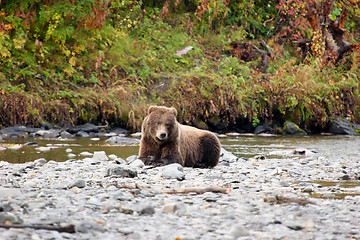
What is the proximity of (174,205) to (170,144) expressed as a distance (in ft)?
10.4

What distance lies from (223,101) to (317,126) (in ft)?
11.5

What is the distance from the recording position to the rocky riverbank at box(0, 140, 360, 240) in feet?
8.70

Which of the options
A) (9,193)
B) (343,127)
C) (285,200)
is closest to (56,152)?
(9,193)

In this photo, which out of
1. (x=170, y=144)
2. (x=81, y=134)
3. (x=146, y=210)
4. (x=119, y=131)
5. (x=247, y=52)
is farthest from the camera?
(x=247, y=52)

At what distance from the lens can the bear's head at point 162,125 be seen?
614 cm

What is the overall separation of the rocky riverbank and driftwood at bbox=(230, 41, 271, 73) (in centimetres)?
1236

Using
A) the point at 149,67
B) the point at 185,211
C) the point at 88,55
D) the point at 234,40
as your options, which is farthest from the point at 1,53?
the point at 185,211

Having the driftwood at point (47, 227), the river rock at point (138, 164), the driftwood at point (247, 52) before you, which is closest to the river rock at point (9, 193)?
the driftwood at point (47, 227)

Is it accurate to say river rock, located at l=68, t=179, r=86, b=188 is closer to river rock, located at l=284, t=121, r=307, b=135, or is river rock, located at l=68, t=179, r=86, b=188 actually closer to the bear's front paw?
the bear's front paw

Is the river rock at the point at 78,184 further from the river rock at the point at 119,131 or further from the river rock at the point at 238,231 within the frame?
the river rock at the point at 119,131

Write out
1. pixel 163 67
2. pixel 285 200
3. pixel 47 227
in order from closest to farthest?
pixel 47 227
pixel 285 200
pixel 163 67

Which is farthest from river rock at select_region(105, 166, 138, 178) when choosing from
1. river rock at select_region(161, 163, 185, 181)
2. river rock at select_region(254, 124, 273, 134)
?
river rock at select_region(254, 124, 273, 134)

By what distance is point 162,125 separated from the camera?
20.2 feet

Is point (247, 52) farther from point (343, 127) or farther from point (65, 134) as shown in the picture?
point (65, 134)
